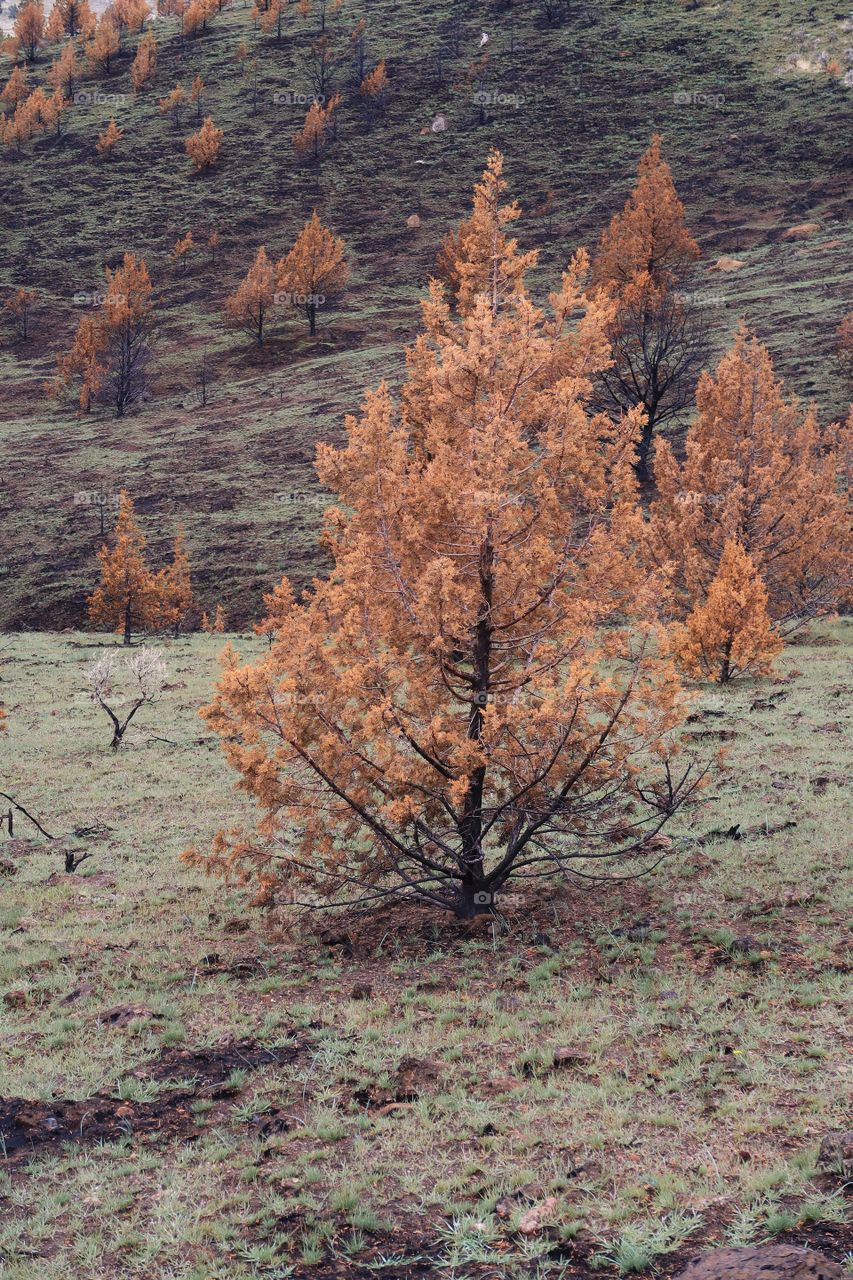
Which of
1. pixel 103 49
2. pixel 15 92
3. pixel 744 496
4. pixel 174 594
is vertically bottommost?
pixel 174 594

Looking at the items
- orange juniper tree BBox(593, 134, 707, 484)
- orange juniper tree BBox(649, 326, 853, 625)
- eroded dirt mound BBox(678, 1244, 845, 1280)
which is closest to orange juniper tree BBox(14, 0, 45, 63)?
orange juniper tree BBox(593, 134, 707, 484)

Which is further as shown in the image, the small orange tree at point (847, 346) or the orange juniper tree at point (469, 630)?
the small orange tree at point (847, 346)

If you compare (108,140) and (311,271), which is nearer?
(311,271)

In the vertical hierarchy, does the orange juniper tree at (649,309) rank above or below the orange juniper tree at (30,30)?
below

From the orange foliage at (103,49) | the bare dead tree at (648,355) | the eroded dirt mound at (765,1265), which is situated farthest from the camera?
the orange foliage at (103,49)

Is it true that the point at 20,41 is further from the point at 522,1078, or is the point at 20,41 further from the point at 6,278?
the point at 522,1078

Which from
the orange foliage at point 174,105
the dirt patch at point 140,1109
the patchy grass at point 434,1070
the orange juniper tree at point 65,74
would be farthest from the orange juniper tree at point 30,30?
the dirt patch at point 140,1109

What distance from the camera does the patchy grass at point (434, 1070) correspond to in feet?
15.7

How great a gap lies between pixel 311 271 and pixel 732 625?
58.6 metres

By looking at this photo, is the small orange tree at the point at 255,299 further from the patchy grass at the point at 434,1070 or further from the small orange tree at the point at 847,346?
the patchy grass at the point at 434,1070

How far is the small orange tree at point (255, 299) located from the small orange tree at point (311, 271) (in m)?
1.28

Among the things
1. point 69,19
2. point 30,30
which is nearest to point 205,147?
point 30,30

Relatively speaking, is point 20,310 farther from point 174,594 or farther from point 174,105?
point 174,594

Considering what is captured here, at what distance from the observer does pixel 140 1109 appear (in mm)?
6410
